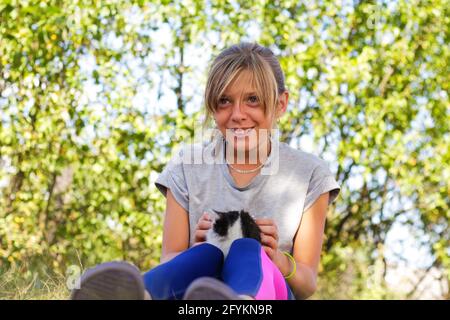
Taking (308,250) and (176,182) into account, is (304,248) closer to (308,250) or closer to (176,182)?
(308,250)

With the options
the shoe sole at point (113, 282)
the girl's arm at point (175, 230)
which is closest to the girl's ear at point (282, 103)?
the girl's arm at point (175, 230)

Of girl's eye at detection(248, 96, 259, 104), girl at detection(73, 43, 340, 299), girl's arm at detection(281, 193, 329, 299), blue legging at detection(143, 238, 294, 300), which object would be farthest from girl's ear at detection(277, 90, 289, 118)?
blue legging at detection(143, 238, 294, 300)

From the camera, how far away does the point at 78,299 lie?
4.79 feet

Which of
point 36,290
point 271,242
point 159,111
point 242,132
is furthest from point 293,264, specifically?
point 159,111

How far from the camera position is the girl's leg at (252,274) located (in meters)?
1.52

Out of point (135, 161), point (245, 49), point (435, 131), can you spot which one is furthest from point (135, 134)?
point (245, 49)

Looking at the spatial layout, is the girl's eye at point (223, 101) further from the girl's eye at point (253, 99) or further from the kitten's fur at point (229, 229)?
the kitten's fur at point (229, 229)

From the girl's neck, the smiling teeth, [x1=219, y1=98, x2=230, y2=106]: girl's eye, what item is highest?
[x1=219, y1=98, x2=230, y2=106]: girl's eye

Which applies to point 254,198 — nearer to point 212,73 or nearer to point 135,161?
point 212,73

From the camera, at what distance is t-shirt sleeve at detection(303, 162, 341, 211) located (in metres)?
2.09

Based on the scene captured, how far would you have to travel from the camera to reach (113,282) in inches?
55.2

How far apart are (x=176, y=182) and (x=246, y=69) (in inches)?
16.1

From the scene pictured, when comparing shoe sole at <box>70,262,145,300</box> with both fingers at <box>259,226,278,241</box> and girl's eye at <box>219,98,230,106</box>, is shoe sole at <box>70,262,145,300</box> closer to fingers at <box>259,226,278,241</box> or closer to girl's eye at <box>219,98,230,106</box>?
fingers at <box>259,226,278,241</box>

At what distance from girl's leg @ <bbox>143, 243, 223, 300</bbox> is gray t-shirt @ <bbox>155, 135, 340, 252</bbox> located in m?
0.32
